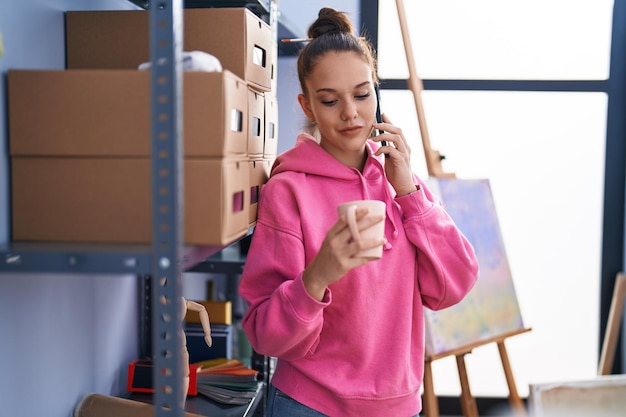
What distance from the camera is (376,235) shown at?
1046 millimetres

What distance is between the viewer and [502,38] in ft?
9.24

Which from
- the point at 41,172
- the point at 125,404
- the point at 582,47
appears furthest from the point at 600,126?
the point at 41,172

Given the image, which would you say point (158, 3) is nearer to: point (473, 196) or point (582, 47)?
point (473, 196)

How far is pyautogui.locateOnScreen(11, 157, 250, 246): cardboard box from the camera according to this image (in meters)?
1.03

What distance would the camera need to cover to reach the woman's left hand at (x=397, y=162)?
4.43 ft

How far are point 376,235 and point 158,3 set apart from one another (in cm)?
A: 45

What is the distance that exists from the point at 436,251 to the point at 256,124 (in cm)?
45

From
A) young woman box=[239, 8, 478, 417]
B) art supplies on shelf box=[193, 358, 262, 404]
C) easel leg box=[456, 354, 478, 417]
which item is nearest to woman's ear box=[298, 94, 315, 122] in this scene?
young woman box=[239, 8, 478, 417]

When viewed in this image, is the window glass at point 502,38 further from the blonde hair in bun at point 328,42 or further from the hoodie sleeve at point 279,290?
the hoodie sleeve at point 279,290

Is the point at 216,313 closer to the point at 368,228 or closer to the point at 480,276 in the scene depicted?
the point at 480,276

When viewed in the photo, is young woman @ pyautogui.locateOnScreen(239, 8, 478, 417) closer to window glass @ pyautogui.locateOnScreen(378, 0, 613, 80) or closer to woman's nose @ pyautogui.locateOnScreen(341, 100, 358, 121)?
woman's nose @ pyautogui.locateOnScreen(341, 100, 358, 121)

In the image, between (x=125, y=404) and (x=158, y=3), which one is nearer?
(x=158, y=3)

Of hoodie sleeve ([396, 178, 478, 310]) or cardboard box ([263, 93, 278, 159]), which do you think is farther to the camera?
cardboard box ([263, 93, 278, 159])

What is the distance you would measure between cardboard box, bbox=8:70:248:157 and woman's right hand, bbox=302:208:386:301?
0.21m
